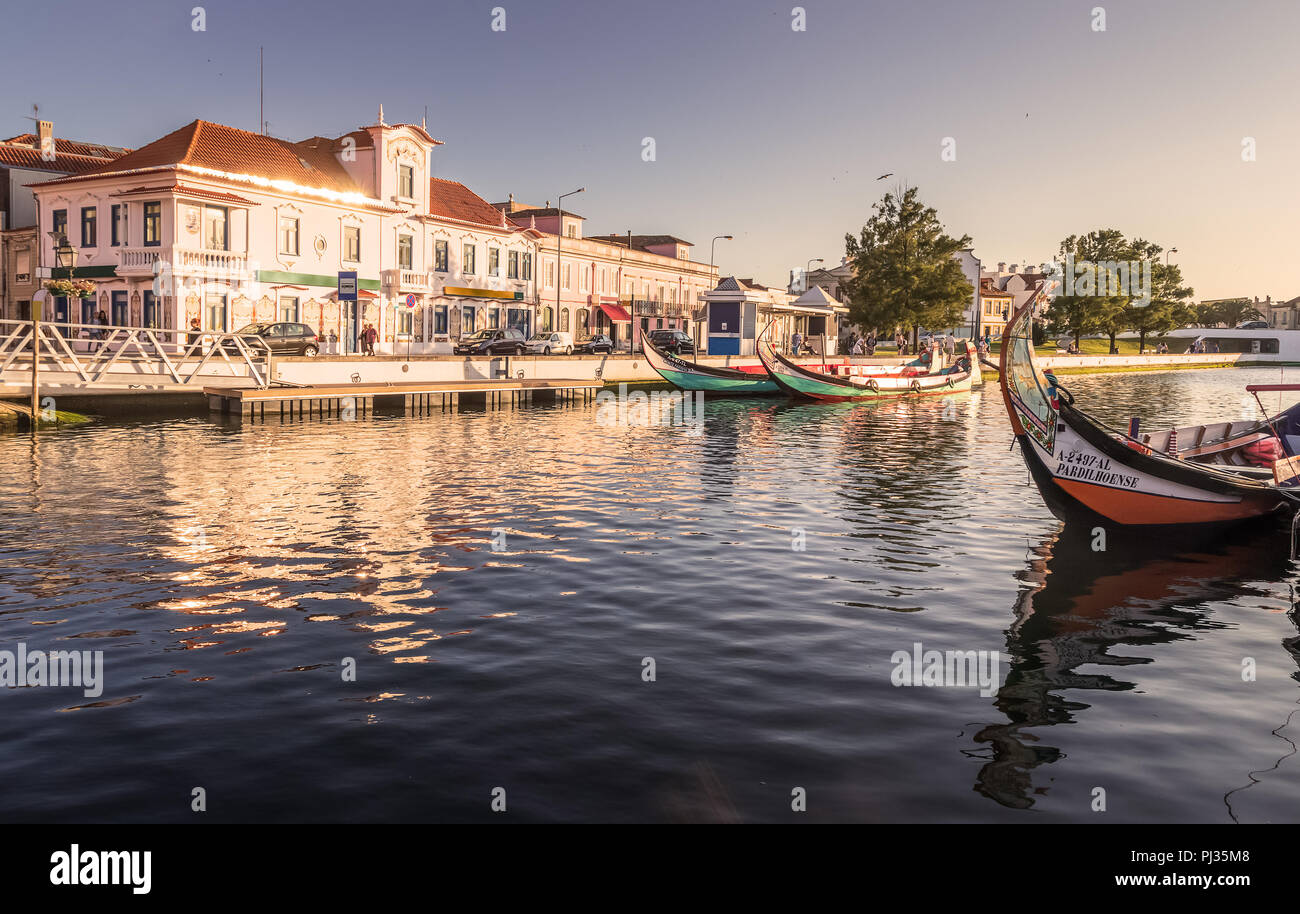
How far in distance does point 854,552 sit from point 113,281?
44.2 m

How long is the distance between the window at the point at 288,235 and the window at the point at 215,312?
15.2 feet

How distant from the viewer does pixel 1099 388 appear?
71312mm

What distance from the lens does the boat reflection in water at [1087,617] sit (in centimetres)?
815

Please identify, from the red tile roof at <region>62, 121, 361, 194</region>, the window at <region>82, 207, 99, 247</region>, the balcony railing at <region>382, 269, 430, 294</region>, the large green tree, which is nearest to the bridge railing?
the window at <region>82, 207, 99, 247</region>

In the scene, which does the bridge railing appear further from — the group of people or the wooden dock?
the group of people

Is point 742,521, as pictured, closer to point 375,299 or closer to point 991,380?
point 375,299

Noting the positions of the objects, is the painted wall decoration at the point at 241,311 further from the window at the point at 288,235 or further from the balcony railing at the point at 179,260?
the window at the point at 288,235

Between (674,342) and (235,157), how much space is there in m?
31.8

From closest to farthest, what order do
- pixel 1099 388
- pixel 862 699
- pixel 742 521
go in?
pixel 862 699 → pixel 742 521 → pixel 1099 388

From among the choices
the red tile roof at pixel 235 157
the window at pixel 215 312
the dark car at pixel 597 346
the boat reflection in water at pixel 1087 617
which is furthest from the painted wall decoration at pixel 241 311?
the boat reflection in water at pixel 1087 617

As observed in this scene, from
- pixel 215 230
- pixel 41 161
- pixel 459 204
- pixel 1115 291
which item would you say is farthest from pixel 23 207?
pixel 1115 291

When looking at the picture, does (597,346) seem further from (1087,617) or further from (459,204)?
(1087,617)

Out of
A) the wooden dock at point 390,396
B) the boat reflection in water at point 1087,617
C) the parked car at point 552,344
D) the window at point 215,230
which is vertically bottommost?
the boat reflection in water at point 1087,617
